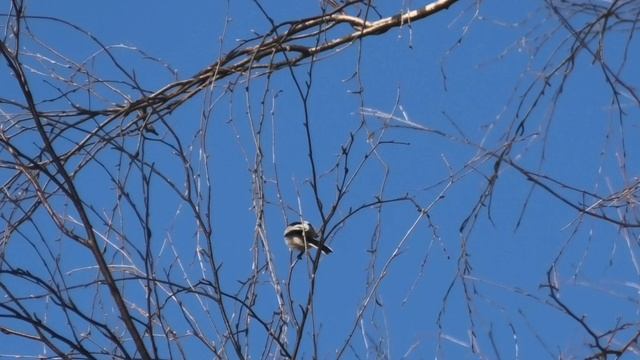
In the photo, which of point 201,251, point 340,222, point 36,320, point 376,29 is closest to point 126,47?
point 376,29

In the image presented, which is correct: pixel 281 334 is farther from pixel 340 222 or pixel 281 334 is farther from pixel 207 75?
pixel 207 75

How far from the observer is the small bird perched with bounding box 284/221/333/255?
7.93ft

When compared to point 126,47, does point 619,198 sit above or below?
below

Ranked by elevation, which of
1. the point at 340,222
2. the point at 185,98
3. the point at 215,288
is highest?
the point at 185,98

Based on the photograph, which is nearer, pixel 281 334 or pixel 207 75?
pixel 281 334

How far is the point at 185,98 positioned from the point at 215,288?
890 millimetres

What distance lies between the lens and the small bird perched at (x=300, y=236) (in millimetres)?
2418

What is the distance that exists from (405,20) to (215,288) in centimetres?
102

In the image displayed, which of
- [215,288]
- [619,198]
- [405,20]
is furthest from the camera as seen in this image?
[405,20]

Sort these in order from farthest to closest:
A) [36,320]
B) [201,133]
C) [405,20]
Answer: [405,20]
[201,133]
[36,320]

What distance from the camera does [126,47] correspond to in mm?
2945

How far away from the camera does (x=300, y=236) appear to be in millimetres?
2629

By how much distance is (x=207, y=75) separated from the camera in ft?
9.45

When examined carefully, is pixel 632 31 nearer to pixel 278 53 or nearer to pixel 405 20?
pixel 405 20
